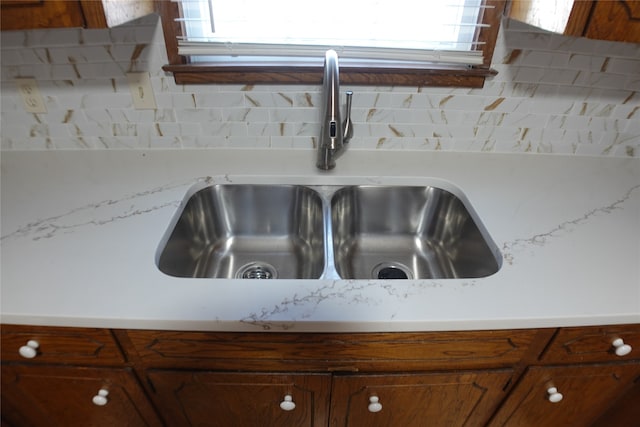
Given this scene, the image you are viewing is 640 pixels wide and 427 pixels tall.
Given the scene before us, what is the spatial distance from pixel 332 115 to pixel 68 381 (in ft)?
3.05

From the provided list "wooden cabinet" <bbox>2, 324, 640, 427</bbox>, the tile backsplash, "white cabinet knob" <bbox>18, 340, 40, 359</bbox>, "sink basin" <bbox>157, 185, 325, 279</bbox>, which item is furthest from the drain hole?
"white cabinet knob" <bbox>18, 340, 40, 359</bbox>

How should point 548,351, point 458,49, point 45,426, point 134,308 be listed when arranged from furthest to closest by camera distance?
point 458,49, point 45,426, point 548,351, point 134,308

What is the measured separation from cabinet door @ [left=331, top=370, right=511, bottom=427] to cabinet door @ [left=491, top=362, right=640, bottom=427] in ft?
0.21

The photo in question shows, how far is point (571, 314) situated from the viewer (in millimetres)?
738

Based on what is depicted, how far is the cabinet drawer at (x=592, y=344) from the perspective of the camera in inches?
31.7

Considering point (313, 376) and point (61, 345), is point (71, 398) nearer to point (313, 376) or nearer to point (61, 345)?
point (61, 345)

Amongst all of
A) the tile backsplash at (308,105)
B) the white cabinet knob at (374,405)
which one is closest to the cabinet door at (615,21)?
the tile backsplash at (308,105)

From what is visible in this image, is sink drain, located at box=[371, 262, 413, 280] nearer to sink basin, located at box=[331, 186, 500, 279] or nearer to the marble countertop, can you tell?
sink basin, located at box=[331, 186, 500, 279]

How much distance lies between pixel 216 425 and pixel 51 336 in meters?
0.49

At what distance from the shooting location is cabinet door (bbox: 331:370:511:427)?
2.84ft

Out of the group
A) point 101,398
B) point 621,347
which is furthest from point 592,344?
point 101,398

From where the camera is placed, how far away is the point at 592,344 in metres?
0.84

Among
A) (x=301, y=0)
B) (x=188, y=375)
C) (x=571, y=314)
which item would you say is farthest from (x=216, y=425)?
(x=301, y=0)

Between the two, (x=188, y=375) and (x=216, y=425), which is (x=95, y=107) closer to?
(x=188, y=375)
